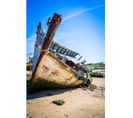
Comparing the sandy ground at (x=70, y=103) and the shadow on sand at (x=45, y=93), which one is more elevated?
the shadow on sand at (x=45, y=93)

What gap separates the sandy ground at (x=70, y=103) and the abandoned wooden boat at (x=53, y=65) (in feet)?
0.28

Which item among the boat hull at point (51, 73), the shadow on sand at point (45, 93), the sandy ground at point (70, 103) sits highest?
the boat hull at point (51, 73)

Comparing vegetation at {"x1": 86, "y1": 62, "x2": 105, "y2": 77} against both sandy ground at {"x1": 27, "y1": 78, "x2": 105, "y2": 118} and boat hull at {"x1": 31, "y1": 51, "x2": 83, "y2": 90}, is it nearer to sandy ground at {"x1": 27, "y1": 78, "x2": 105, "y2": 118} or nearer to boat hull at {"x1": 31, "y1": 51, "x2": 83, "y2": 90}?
sandy ground at {"x1": 27, "y1": 78, "x2": 105, "y2": 118}

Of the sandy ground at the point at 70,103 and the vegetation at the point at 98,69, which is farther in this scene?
the vegetation at the point at 98,69

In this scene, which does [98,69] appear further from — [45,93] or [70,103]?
[45,93]

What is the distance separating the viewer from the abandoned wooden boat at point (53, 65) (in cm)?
244

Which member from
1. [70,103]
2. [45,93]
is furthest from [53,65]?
[70,103]

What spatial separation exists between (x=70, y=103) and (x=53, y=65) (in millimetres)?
425

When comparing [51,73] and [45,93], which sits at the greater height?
[51,73]

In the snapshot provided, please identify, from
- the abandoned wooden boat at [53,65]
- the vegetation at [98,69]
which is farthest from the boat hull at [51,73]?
the vegetation at [98,69]

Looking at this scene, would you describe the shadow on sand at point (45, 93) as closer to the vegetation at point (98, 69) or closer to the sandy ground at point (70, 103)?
the sandy ground at point (70, 103)

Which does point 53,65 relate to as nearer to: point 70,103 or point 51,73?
point 51,73

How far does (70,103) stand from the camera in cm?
254
